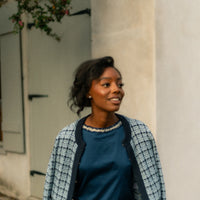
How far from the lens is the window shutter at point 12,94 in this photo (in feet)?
18.3

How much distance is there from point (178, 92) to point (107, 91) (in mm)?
1734

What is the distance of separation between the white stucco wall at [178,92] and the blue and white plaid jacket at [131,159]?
144cm

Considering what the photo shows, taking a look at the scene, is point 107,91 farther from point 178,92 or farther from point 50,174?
point 178,92

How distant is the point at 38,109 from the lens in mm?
5281

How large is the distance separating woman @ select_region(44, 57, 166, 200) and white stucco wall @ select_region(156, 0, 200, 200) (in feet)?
4.86

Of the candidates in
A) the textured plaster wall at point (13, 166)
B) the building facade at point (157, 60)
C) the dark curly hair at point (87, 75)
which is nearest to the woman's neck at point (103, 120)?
the dark curly hair at point (87, 75)

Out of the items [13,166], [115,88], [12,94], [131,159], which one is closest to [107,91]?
[115,88]

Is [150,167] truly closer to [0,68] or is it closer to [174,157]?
[174,157]

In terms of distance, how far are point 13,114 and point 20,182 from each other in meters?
1.02

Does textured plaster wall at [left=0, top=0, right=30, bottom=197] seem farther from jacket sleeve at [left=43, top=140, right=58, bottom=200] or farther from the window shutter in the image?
jacket sleeve at [left=43, top=140, right=58, bottom=200]

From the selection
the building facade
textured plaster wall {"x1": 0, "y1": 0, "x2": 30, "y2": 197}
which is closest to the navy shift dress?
the building facade

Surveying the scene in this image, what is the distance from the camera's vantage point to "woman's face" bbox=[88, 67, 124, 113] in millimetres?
2154

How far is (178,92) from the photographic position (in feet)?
12.3

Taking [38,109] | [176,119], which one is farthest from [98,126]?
[38,109]
